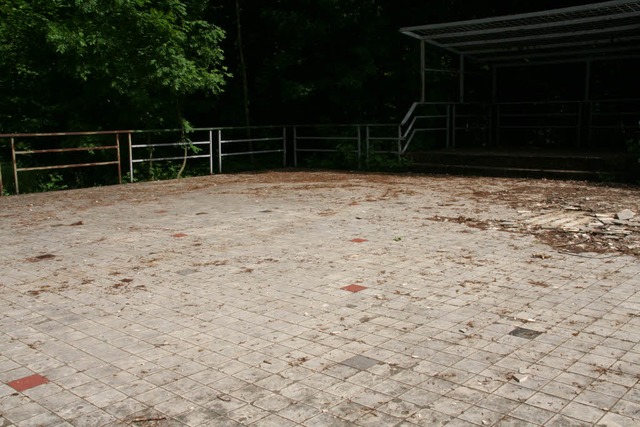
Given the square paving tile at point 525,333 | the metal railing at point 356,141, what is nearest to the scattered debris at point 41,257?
the square paving tile at point 525,333

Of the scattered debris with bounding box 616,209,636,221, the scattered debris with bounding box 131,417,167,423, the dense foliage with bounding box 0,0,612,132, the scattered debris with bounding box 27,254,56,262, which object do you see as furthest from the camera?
the dense foliage with bounding box 0,0,612,132

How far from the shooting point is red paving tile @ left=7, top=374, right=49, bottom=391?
141 inches

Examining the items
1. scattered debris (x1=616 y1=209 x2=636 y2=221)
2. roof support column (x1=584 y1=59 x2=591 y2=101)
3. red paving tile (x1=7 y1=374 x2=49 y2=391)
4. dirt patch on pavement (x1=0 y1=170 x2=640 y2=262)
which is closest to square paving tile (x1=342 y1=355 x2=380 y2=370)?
red paving tile (x1=7 y1=374 x2=49 y2=391)

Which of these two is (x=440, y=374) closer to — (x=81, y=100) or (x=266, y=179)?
(x=266, y=179)

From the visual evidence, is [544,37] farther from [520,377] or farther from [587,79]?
[520,377]

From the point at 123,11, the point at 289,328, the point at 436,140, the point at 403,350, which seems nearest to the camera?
the point at 403,350

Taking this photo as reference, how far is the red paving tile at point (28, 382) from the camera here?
359 centimetres

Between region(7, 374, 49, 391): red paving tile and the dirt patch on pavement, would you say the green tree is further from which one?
region(7, 374, 49, 391): red paving tile

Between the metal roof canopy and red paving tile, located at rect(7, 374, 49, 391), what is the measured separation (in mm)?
13138

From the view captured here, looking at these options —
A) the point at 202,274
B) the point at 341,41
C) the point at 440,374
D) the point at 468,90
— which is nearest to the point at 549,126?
the point at 468,90

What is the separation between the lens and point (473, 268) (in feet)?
20.5

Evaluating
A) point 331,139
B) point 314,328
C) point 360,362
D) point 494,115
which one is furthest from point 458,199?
point 494,115

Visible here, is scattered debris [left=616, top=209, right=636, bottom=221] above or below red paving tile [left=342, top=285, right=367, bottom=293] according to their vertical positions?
above

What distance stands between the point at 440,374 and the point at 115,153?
14.4m
